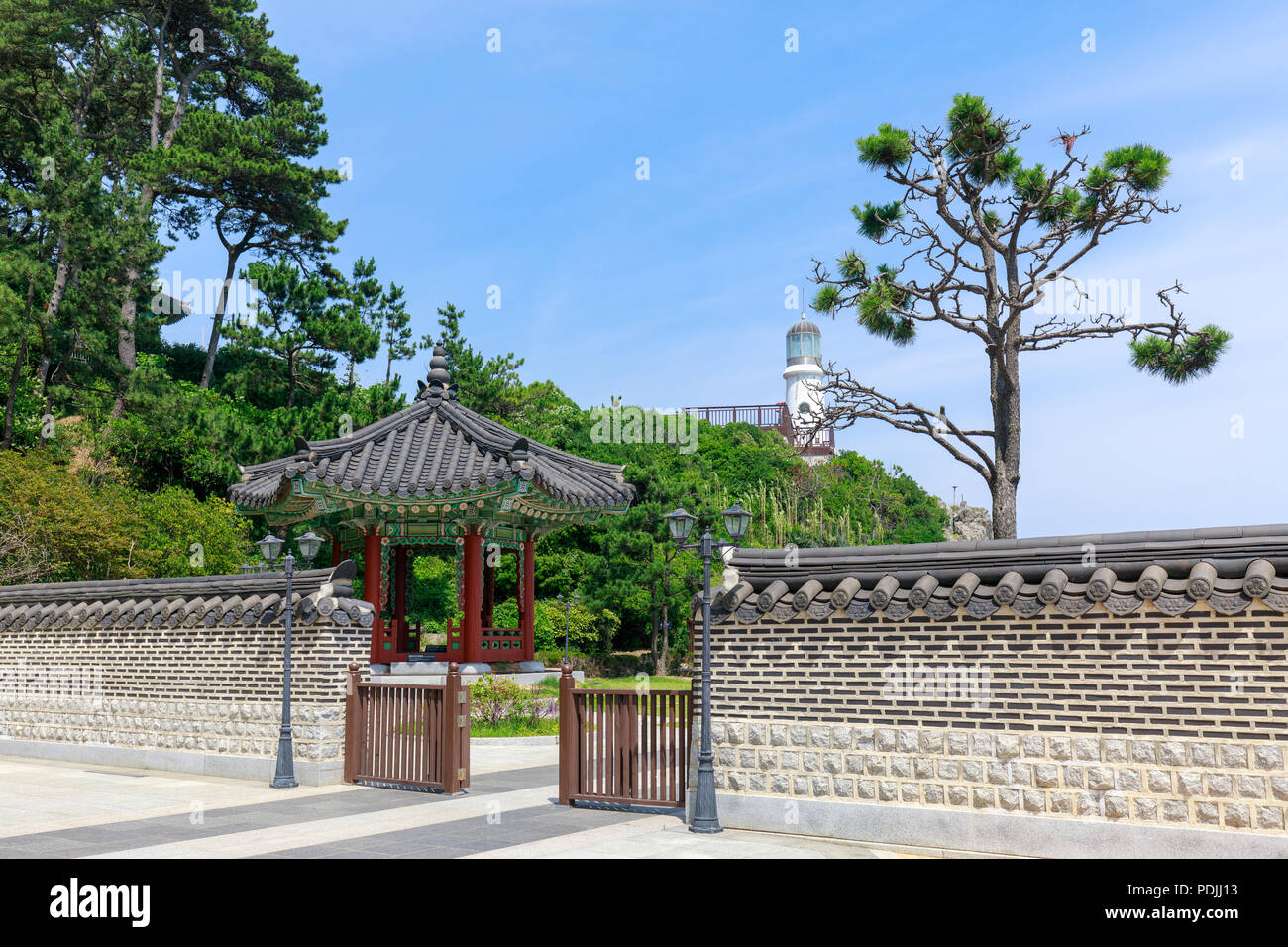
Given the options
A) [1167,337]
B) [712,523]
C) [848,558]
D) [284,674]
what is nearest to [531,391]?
[712,523]

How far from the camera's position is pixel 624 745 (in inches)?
438

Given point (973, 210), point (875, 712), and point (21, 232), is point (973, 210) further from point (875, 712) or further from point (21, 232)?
point (21, 232)

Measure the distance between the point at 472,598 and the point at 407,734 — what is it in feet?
26.1

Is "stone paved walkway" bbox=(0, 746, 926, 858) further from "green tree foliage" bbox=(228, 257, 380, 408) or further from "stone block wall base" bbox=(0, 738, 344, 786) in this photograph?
"green tree foliage" bbox=(228, 257, 380, 408)

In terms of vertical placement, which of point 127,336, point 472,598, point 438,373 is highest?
point 127,336

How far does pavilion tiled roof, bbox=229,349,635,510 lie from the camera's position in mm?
19516

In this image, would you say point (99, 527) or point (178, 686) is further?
point (99, 527)

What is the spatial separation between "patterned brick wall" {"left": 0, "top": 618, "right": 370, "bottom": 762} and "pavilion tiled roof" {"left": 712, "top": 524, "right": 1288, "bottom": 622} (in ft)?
18.9

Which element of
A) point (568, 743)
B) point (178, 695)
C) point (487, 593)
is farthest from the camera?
point (487, 593)

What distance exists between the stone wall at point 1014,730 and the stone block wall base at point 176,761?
5660mm

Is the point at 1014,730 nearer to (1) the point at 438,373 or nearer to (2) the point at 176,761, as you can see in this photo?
(2) the point at 176,761

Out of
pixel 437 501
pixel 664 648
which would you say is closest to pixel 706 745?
pixel 437 501

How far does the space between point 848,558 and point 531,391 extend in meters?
42.3

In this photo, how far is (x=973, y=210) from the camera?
2255 cm
